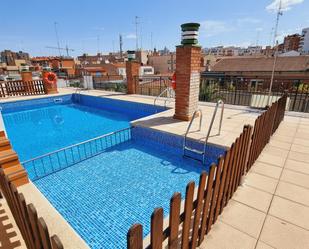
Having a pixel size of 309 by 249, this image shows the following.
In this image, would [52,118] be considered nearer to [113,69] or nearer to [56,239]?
[56,239]

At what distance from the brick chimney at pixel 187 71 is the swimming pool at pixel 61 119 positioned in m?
2.14

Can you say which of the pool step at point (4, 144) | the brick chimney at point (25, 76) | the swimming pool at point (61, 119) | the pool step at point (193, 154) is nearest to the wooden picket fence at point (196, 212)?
the pool step at point (193, 154)

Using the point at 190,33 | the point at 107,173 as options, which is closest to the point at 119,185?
the point at 107,173

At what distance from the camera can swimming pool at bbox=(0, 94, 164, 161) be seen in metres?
6.27

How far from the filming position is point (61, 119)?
29.6ft

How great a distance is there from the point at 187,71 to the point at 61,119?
6.84 metres

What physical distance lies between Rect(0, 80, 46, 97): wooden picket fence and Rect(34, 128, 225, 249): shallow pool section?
10283 mm

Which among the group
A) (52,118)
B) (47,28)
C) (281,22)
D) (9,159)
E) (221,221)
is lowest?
(52,118)

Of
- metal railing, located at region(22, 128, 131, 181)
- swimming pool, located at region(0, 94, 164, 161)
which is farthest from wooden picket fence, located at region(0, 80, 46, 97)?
metal railing, located at region(22, 128, 131, 181)

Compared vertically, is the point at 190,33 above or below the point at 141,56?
below

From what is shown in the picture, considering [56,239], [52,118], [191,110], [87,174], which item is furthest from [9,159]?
[52,118]

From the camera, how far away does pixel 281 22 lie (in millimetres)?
6734

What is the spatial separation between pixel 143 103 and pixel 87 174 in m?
4.72

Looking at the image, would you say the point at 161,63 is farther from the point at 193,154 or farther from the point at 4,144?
the point at 4,144
